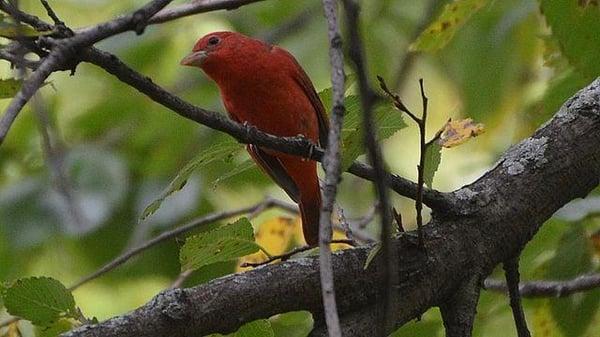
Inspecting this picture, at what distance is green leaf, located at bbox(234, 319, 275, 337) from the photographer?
2379 millimetres

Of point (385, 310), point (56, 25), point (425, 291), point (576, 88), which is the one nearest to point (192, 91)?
point (576, 88)

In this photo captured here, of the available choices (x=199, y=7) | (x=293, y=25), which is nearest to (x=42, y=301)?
(x=199, y=7)

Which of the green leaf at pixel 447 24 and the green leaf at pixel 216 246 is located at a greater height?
the green leaf at pixel 447 24

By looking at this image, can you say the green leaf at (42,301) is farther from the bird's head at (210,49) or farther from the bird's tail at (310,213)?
the bird's head at (210,49)

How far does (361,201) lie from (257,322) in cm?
410

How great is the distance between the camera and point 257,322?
2379 mm

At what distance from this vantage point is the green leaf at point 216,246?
265 centimetres

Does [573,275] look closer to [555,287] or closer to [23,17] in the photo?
[555,287]

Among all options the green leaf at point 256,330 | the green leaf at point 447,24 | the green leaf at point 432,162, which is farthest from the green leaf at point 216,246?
the green leaf at point 447,24

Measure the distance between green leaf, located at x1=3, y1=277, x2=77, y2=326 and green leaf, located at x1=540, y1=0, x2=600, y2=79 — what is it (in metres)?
1.55

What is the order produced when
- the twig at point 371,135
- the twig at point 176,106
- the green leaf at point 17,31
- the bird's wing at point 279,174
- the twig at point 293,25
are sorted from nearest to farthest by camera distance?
the twig at point 371,135
the twig at point 176,106
the green leaf at point 17,31
the bird's wing at point 279,174
the twig at point 293,25

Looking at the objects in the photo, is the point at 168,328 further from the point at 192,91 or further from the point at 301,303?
the point at 192,91

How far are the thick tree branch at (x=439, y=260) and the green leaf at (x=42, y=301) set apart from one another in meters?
0.36

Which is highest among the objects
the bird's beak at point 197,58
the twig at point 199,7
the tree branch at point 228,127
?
the bird's beak at point 197,58
